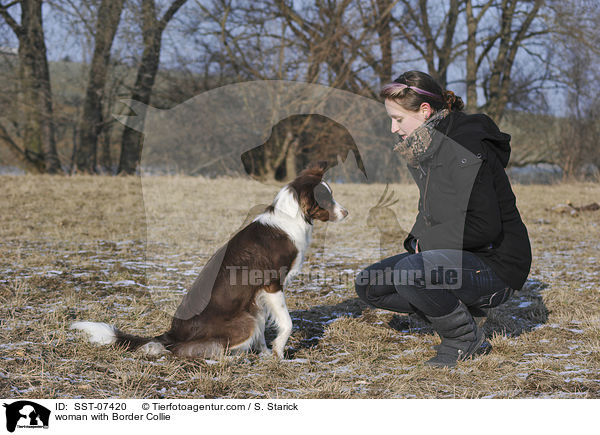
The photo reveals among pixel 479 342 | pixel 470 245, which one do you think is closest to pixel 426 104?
pixel 470 245

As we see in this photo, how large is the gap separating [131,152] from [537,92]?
57.3ft

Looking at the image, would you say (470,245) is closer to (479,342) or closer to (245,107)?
(479,342)

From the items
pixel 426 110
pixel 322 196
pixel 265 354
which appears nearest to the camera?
pixel 426 110

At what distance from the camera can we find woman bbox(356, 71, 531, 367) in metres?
2.99

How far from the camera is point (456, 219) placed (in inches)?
121

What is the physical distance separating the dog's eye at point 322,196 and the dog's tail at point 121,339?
4.72 ft

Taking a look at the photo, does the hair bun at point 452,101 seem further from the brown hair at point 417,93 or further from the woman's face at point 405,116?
the woman's face at point 405,116

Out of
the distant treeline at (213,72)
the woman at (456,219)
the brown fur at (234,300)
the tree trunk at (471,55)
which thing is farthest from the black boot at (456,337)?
the tree trunk at (471,55)

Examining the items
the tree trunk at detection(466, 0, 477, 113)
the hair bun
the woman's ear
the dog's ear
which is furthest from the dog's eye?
the tree trunk at detection(466, 0, 477, 113)

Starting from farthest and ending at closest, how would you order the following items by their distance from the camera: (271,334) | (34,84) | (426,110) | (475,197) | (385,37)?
(385,37), (34,84), (271,334), (426,110), (475,197)

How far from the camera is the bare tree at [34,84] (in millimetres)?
14719

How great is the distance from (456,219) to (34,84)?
1560 cm
